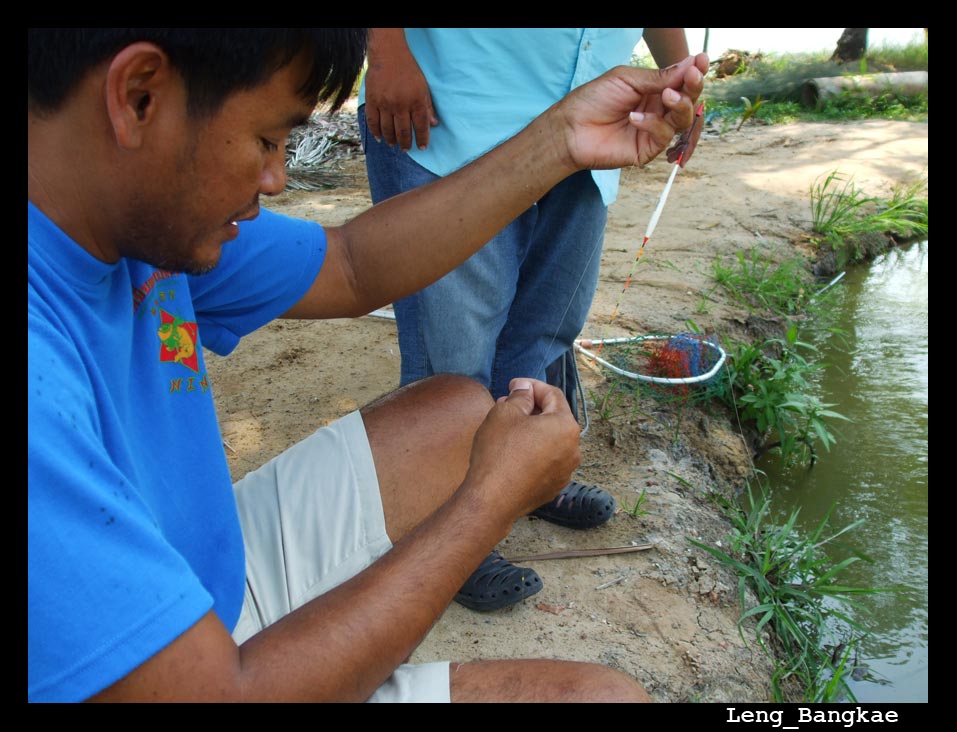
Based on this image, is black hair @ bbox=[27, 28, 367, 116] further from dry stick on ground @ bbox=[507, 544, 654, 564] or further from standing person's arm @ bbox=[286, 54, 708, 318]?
dry stick on ground @ bbox=[507, 544, 654, 564]

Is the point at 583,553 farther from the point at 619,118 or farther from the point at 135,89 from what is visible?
the point at 135,89

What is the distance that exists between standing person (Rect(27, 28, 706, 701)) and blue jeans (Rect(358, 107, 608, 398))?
1.07ft

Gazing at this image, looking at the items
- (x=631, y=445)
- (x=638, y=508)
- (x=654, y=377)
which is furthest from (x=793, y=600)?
(x=654, y=377)

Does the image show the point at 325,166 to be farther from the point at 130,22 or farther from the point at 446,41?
the point at 130,22

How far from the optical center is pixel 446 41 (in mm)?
1938

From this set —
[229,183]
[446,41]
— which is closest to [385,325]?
[446,41]

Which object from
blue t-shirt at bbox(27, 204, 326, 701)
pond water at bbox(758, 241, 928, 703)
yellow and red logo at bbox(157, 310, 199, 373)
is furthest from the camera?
pond water at bbox(758, 241, 928, 703)

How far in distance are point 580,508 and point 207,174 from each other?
60.6 inches

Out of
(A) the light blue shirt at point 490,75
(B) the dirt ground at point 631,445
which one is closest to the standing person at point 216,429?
(A) the light blue shirt at point 490,75

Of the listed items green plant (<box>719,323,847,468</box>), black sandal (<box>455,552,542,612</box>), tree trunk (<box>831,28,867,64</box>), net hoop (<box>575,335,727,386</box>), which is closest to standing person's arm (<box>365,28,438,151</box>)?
black sandal (<box>455,552,542,612</box>)

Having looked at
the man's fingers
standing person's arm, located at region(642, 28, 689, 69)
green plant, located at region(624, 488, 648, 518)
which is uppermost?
standing person's arm, located at region(642, 28, 689, 69)

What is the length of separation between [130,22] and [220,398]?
2.12 metres

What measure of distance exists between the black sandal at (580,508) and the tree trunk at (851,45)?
965 centimetres

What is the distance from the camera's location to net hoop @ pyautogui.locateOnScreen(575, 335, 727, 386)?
10.3 feet
